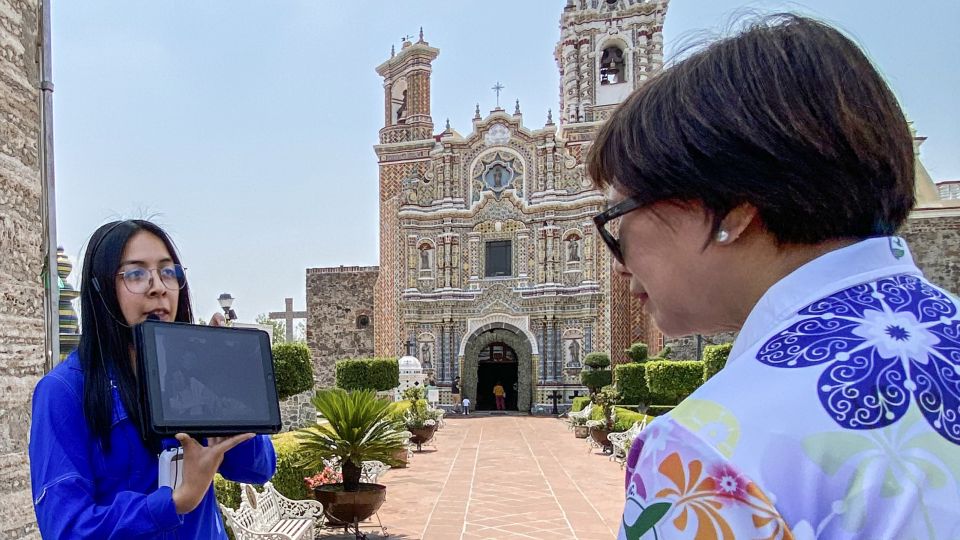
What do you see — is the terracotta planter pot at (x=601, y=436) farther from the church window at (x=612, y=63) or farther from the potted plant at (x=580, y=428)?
the church window at (x=612, y=63)

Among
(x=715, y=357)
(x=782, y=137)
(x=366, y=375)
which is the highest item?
(x=782, y=137)

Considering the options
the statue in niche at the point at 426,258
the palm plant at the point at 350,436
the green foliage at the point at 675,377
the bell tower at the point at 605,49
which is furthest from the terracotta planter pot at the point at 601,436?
the bell tower at the point at 605,49

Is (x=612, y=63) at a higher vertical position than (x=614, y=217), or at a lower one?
higher

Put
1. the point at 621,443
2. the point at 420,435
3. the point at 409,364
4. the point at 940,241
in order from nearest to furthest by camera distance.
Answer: the point at 621,443, the point at 420,435, the point at 940,241, the point at 409,364

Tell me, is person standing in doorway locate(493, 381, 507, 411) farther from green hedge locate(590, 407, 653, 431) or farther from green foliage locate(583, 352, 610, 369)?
green hedge locate(590, 407, 653, 431)

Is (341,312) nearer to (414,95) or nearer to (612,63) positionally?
(414,95)

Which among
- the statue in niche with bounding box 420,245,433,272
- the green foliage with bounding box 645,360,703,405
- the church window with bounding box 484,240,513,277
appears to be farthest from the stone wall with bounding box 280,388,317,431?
the church window with bounding box 484,240,513,277

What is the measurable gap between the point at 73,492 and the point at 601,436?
12915 millimetres

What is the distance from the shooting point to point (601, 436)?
1392 cm

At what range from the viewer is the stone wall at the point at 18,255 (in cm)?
381

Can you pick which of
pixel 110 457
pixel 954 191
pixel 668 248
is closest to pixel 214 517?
pixel 110 457

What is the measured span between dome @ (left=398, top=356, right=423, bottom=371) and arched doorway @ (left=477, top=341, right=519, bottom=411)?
2708mm

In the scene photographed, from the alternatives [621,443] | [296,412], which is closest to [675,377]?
[621,443]

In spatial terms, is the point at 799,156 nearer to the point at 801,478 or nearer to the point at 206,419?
the point at 801,478
